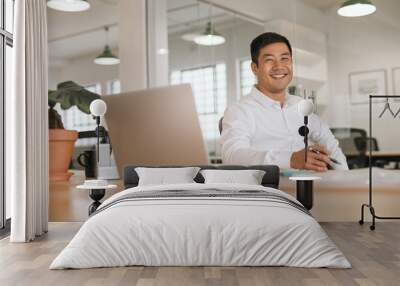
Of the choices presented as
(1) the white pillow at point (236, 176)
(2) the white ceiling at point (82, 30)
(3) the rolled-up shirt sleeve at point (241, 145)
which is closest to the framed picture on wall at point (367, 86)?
(3) the rolled-up shirt sleeve at point (241, 145)

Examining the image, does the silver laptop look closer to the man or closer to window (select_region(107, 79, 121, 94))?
window (select_region(107, 79, 121, 94))

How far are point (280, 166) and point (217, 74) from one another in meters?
1.11

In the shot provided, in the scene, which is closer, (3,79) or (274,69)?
(3,79)

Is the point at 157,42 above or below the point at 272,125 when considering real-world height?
above

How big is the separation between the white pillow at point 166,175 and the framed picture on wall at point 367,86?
1.72 metres

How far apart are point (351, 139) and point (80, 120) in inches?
110

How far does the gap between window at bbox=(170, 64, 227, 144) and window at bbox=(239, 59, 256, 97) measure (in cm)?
17

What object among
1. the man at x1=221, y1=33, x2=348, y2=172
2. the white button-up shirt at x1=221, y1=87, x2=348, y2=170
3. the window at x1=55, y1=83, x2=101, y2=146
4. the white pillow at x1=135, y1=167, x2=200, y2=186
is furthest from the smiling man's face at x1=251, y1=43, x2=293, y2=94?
the window at x1=55, y1=83, x2=101, y2=146

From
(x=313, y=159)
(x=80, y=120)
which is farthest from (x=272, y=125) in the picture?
(x=80, y=120)

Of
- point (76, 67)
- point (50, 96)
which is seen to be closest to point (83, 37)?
point (76, 67)

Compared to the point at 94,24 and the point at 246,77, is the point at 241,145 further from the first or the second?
the point at 94,24

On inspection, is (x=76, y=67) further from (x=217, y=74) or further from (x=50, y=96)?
(x=217, y=74)

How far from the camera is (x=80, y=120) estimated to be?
18.9 ft

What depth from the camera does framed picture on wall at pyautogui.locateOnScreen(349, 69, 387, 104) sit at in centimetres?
524
